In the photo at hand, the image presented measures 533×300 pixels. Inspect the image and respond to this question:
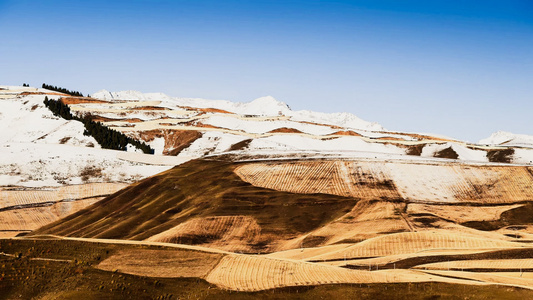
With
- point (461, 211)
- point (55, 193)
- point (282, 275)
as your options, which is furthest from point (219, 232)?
point (55, 193)

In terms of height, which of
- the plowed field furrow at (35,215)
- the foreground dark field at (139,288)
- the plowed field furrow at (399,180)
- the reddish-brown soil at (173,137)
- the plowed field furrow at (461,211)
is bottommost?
the plowed field furrow at (35,215)

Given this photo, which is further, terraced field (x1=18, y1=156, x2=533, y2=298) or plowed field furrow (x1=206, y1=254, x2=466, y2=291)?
terraced field (x1=18, y1=156, x2=533, y2=298)

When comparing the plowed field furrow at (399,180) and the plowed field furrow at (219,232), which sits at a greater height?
the plowed field furrow at (399,180)

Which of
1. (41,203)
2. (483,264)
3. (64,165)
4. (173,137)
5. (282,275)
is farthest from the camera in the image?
(173,137)

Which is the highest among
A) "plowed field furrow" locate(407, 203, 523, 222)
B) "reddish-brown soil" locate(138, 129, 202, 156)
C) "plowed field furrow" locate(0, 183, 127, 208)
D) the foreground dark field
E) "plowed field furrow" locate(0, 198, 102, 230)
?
"reddish-brown soil" locate(138, 129, 202, 156)

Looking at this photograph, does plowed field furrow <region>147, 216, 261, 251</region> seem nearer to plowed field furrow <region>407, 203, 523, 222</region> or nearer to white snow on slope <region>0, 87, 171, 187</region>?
plowed field furrow <region>407, 203, 523, 222</region>

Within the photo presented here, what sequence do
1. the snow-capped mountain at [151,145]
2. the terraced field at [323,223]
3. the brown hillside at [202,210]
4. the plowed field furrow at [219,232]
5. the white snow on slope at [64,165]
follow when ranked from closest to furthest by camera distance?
the terraced field at [323,223], the plowed field furrow at [219,232], the brown hillside at [202,210], the white snow on slope at [64,165], the snow-capped mountain at [151,145]

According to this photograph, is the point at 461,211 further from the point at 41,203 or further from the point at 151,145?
the point at 151,145

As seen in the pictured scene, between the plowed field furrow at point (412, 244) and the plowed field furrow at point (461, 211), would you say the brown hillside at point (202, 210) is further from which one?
the plowed field furrow at point (412, 244)

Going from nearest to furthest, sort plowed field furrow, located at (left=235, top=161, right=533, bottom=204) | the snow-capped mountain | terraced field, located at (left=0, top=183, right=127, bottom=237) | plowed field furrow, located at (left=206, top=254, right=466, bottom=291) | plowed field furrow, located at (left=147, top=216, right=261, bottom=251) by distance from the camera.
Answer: plowed field furrow, located at (left=206, top=254, right=466, bottom=291) → plowed field furrow, located at (left=147, top=216, right=261, bottom=251) → plowed field furrow, located at (left=235, top=161, right=533, bottom=204) → terraced field, located at (left=0, top=183, right=127, bottom=237) → the snow-capped mountain

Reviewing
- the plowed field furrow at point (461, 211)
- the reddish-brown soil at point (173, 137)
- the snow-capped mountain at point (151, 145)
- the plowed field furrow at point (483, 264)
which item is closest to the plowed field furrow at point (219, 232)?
the plowed field furrow at point (461, 211)

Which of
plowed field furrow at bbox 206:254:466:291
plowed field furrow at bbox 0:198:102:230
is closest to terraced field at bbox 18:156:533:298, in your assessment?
plowed field furrow at bbox 206:254:466:291

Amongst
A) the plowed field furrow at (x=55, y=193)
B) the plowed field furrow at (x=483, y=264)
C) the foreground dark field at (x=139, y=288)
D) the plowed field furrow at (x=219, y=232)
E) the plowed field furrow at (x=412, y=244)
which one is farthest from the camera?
the plowed field furrow at (x=55, y=193)
